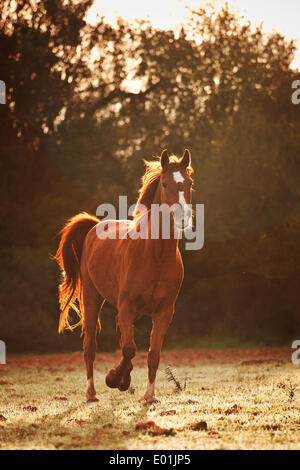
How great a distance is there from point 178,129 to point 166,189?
47.0ft

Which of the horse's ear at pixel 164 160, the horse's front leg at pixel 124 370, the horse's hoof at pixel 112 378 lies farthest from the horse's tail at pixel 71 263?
the horse's ear at pixel 164 160

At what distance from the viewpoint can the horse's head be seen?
709 centimetres

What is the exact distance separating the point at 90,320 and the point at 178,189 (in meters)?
2.92

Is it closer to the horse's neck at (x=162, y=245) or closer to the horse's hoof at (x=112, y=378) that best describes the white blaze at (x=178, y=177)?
the horse's neck at (x=162, y=245)

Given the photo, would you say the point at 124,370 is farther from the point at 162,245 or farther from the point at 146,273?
the point at 162,245

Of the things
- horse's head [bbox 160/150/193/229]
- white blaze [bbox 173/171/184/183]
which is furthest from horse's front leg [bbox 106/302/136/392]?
white blaze [bbox 173/171/184/183]

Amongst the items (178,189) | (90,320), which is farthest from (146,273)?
(90,320)

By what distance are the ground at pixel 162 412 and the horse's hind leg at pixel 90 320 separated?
0.56 meters

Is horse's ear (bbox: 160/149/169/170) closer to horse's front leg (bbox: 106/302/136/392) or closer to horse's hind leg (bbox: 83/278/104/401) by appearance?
horse's front leg (bbox: 106/302/136/392)

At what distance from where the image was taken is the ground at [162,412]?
5.41m

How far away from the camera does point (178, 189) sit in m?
7.24

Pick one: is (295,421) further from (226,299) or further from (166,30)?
(166,30)

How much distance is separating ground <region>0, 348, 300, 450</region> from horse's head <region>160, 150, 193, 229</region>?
2205 millimetres
